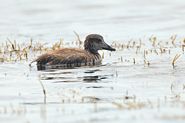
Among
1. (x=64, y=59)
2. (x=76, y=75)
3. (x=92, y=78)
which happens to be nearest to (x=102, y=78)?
(x=92, y=78)

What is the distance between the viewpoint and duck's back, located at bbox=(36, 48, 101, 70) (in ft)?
56.7

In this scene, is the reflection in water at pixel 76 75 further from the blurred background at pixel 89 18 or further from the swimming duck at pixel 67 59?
the blurred background at pixel 89 18

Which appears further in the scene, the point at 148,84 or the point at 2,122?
the point at 148,84

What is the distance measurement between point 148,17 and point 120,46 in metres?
8.62

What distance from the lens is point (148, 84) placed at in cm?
1427

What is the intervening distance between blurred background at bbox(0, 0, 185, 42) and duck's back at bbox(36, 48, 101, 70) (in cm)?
604

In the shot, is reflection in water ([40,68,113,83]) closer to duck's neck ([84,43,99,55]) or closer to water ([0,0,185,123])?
water ([0,0,185,123])

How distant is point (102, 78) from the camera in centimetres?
1545

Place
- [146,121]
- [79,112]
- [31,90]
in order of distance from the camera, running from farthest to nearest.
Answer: [31,90] → [79,112] → [146,121]

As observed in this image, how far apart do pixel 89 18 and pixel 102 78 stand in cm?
1466

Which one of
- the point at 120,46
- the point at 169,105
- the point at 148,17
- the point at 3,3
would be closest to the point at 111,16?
the point at 148,17

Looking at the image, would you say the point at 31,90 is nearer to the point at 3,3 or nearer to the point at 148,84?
the point at 148,84

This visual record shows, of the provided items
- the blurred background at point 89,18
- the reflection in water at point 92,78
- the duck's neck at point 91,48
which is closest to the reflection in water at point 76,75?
the reflection in water at point 92,78

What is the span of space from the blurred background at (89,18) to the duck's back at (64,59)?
604cm
